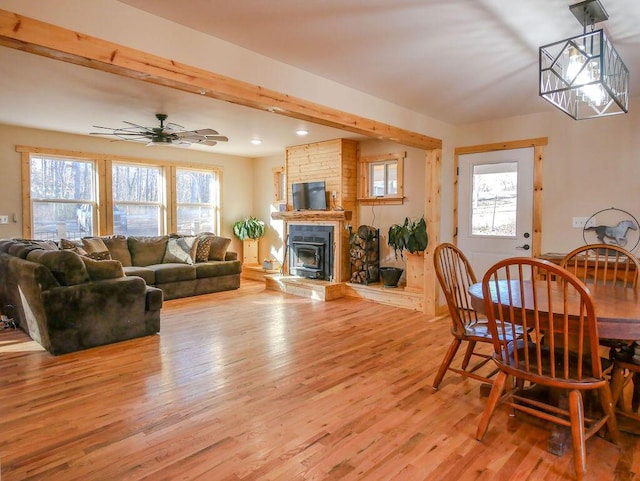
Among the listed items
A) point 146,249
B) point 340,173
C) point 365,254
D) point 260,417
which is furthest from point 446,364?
point 146,249

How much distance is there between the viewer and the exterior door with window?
473 centimetres

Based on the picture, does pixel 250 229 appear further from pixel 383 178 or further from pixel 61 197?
pixel 61 197

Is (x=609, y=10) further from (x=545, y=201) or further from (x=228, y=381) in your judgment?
(x=228, y=381)

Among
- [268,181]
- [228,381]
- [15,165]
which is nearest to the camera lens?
[228,381]

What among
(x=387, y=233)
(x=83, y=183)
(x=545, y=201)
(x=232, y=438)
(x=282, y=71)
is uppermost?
(x=282, y=71)

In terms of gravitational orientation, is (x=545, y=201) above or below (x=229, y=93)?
below

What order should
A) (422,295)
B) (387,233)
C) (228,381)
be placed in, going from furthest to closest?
(387,233)
(422,295)
(228,381)

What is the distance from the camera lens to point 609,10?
2309 mm

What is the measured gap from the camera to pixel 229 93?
2.74 m

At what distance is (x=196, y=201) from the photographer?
775cm

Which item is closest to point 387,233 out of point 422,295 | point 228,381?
point 422,295

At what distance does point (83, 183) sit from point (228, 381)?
496cm

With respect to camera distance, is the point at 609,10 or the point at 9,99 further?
the point at 9,99

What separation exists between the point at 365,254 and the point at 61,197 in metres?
4.76
